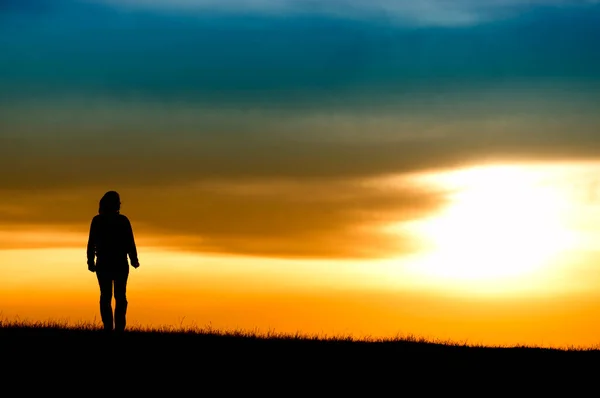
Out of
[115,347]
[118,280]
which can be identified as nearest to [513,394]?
[115,347]

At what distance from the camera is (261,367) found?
55.2ft

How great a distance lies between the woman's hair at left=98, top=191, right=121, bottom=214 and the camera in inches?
782

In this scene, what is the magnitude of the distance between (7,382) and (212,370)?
3228 mm

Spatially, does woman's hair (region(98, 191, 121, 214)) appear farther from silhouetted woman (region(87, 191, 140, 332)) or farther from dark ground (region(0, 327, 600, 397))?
dark ground (region(0, 327, 600, 397))

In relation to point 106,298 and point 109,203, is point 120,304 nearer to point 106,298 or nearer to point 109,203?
point 106,298

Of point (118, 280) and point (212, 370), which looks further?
point (118, 280)

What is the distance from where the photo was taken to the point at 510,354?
2028cm

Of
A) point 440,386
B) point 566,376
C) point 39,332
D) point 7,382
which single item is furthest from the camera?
point 39,332

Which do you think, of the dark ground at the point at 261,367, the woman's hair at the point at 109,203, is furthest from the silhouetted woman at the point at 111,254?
the dark ground at the point at 261,367

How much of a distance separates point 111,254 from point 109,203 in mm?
Result: 1001

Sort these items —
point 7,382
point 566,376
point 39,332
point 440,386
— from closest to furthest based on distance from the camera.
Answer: point 7,382
point 440,386
point 566,376
point 39,332

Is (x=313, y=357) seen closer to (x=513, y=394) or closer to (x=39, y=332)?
(x=513, y=394)

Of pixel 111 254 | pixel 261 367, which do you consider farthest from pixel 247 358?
pixel 111 254

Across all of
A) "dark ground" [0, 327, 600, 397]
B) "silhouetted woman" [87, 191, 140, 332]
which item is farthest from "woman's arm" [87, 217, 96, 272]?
"dark ground" [0, 327, 600, 397]
